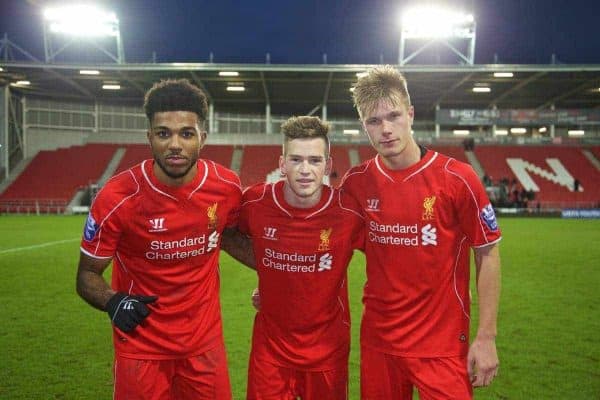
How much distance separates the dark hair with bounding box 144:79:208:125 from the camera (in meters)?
2.82

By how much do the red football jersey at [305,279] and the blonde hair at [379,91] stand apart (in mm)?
565

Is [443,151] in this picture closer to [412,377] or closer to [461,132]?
[461,132]

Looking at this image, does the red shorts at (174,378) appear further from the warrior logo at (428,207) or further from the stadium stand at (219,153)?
the stadium stand at (219,153)

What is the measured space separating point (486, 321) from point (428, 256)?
1.41ft

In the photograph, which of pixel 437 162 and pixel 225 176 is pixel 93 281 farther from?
pixel 437 162

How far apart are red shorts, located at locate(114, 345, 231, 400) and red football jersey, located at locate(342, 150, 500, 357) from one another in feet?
2.70

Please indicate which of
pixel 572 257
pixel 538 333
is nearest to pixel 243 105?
pixel 572 257

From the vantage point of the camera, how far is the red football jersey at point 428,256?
9.00 feet

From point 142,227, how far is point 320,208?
3.29 ft

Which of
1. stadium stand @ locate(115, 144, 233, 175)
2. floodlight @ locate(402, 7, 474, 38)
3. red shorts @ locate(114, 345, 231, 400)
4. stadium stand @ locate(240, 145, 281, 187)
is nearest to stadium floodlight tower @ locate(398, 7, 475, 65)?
floodlight @ locate(402, 7, 474, 38)

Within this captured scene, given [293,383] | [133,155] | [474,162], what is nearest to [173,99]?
[293,383]

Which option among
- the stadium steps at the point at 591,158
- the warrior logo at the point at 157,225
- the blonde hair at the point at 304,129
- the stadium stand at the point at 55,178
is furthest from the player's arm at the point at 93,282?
the stadium steps at the point at 591,158

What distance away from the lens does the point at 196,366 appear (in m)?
2.86

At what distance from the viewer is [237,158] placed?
34.3 m
